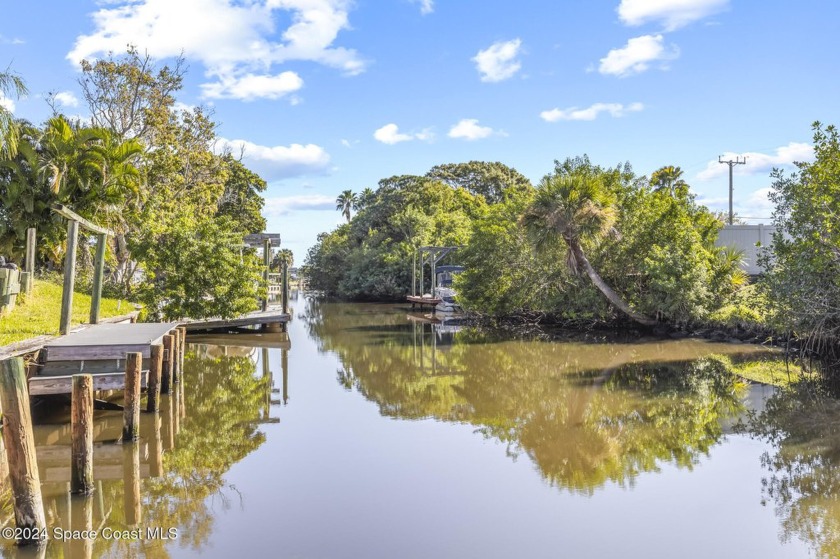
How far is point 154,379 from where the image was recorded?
11.6 m

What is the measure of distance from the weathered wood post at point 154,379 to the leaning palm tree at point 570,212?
14875mm

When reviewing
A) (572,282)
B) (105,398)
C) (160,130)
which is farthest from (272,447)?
(160,130)

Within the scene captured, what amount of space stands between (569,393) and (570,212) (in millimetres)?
10288

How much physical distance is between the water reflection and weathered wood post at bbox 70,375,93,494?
17.9 feet

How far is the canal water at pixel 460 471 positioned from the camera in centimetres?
666

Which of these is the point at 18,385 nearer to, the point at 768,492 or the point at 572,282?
the point at 768,492

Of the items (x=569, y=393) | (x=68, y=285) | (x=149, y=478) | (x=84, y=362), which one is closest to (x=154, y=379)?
(x=84, y=362)

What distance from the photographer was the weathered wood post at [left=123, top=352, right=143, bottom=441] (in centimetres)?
966

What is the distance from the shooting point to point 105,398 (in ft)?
42.4

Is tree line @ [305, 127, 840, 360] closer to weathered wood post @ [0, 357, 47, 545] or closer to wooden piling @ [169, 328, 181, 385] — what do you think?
wooden piling @ [169, 328, 181, 385]

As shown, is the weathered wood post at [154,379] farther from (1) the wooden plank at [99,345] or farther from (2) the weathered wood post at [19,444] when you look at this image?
(2) the weathered wood post at [19,444]

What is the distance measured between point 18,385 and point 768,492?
7945 mm

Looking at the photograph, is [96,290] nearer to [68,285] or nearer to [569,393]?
[68,285]

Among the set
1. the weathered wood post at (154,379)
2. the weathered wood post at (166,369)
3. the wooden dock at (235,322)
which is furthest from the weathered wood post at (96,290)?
the wooden dock at (235,322)
